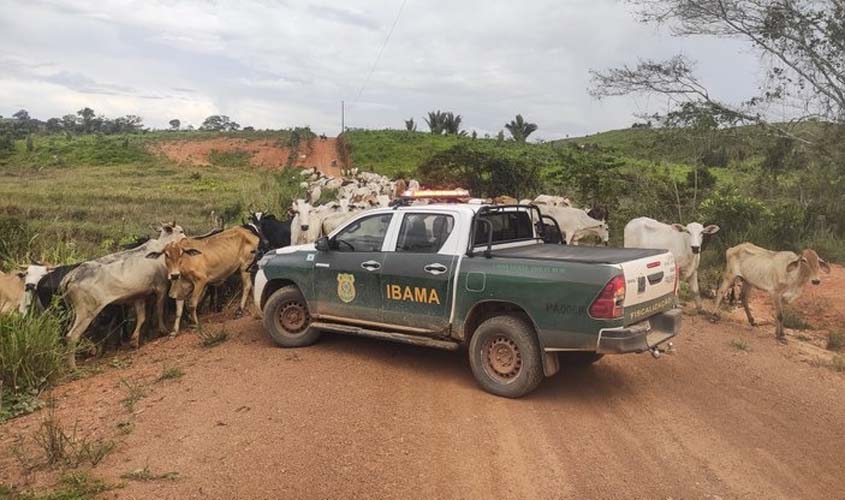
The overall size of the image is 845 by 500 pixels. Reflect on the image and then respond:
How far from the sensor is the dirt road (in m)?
4.61

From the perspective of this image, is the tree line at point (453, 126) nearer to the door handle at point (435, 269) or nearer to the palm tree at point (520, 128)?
the palm tree at point (520, 128)

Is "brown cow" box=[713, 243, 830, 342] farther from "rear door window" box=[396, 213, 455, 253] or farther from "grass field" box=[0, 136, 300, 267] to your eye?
"grass field" box=[0, 136, 300, 267]

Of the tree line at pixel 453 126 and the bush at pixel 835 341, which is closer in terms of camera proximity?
the bush at pixel 835 341

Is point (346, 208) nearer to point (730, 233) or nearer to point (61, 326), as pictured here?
point (61, 326)

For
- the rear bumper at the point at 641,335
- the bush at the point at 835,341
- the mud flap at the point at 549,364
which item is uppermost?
the rear bumper at the point at 641,335

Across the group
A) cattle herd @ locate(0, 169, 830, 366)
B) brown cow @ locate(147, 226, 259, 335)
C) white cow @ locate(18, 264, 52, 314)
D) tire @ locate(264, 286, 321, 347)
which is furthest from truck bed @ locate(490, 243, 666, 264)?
white cow @ locate(18, 264, 52, 314)

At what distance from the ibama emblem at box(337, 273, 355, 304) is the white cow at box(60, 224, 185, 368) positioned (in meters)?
3.59

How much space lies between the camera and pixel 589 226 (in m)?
14.0

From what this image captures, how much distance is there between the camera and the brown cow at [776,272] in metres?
9.01

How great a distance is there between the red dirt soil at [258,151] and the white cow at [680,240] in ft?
97.3

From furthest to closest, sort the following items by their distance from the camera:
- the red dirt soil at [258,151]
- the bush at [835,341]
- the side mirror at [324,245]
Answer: the red dirt soil at [258,151]
the bush at [835,341]
the side mirror at [324,245]

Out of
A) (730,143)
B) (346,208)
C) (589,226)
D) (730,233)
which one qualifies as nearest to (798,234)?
(730,233)

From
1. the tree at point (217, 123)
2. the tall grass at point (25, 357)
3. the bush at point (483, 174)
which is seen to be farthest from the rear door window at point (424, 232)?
the tree at point (217, 123)

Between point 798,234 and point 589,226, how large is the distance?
5.25m
